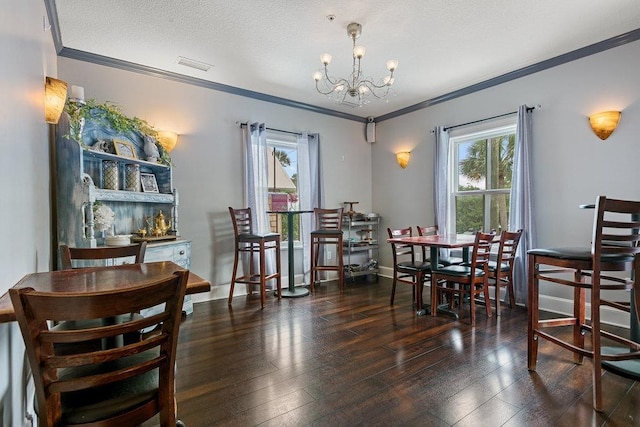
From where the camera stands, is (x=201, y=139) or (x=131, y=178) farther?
(x=201, y=139)

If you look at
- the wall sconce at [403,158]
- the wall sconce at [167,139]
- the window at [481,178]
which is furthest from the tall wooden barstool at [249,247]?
the window at [481,178]

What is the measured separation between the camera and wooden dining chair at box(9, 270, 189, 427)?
86 centimetres

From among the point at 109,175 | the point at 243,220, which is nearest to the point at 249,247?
the point at 243,220

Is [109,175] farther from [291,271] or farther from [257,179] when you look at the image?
[291,271]

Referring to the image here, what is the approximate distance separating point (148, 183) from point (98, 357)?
282 cm

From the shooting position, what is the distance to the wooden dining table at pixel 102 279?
126 centimetres

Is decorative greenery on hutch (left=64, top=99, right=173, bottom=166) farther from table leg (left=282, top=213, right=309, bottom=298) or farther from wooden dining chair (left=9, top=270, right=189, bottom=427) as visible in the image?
wooden dining chair (left=9, top=270, right=189, bottom=427)

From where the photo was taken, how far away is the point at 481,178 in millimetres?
4199

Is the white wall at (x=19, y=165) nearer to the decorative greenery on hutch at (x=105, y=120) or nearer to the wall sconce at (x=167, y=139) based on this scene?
the decorative greenery on hutch at (x=105, y=120)

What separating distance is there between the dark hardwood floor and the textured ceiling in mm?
2657

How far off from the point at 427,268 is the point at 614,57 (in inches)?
104

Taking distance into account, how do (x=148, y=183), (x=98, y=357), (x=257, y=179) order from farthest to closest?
1. (x=257, y=179)
2. (x=148, y=183)
3. (x=98, y=357)

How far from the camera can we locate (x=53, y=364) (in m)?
0.91

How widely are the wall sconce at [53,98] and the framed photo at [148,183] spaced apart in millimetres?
1181
